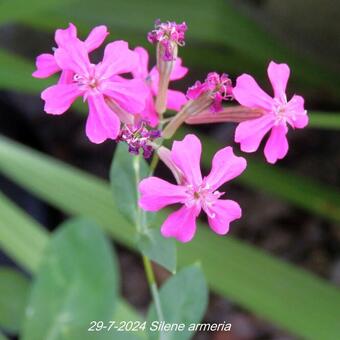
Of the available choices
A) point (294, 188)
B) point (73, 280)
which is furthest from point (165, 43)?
point (294, 188)

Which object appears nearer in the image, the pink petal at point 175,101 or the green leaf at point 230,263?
the pink petal at point 175,101

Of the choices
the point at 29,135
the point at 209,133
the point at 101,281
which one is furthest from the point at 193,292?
the point at 209,133

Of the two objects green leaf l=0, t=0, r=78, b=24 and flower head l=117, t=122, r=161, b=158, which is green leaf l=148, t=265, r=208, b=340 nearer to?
flower head l=117, t=122, r=161, b=158

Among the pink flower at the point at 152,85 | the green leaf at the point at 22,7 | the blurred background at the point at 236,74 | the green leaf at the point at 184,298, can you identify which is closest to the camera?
the pink flower at the point at 152,85

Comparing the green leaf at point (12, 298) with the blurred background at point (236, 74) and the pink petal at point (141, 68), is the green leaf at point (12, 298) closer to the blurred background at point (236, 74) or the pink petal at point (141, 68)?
the blurred background at point (236, 74)

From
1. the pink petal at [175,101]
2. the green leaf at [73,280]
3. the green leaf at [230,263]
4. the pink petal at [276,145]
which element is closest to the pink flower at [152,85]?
the pink petal at [175,101]

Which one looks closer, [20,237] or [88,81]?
[88,81]

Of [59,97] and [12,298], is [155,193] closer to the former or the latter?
[59,97]
